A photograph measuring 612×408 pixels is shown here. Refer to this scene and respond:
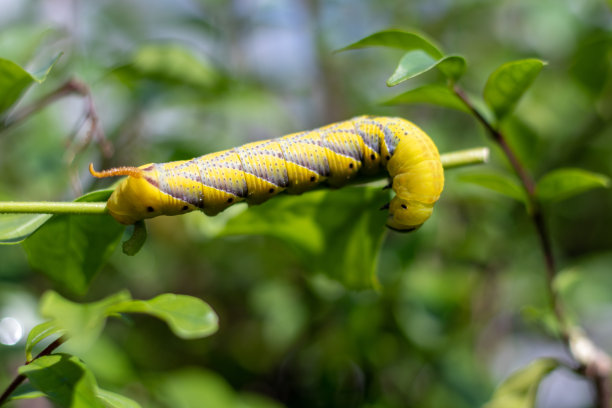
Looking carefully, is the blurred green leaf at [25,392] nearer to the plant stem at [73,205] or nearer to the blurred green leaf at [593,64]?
the plant stem at [73,205]

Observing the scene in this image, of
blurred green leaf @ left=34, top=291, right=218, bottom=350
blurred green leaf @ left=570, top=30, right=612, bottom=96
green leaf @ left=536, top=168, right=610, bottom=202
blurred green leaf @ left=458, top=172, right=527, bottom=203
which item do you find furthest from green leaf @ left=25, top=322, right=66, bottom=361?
blurred green leaf @ left=570, top=30, right=612, bottom=96

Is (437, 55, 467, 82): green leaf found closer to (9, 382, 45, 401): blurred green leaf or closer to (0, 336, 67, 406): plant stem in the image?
(0, 336, 67, 406): plant stem

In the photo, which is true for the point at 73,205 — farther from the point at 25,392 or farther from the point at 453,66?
the point at 453,66

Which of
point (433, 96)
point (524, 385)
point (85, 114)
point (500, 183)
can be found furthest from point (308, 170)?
point (524, 385)

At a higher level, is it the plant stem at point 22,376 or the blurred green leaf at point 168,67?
the blurred green leaf at point 168,67

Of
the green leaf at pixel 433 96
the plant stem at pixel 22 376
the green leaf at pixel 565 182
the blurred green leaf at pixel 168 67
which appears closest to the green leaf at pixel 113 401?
the plant stem at pixel 22 376
